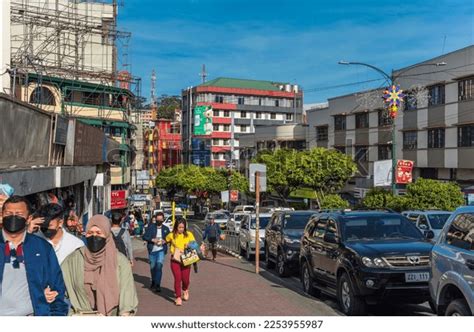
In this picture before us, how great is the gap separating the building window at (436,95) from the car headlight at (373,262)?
28.7m

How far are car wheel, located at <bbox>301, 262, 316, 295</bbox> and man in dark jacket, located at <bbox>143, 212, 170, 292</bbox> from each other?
8.80 ft

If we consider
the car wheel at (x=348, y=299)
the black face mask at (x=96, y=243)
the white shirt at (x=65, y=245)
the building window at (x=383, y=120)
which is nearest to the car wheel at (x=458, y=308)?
the car wheel at (x=348, y=299)

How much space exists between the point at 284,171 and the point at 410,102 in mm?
10688

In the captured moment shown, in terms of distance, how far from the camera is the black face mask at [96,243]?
5016mm

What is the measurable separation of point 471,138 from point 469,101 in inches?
77.3

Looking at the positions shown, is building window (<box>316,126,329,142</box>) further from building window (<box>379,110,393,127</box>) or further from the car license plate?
the car license plate

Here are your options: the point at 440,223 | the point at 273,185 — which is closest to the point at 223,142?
the point at 273,185

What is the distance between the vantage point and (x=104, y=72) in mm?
43906

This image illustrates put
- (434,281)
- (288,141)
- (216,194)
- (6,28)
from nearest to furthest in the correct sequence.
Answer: (434,281) → (6,28) → (288,141) → (216,194)

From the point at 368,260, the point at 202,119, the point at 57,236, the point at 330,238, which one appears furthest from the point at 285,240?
the point at 202,119

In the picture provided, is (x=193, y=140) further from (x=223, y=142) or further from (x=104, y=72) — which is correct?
(x=104, y=72)

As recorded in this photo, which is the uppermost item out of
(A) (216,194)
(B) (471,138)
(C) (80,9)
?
(C) (80,9)

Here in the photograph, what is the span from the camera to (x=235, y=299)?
8078 millimetres

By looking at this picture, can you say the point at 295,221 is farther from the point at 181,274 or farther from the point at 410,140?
the point at 410,140
